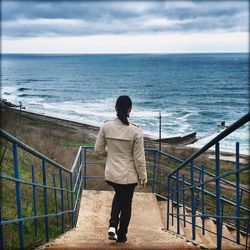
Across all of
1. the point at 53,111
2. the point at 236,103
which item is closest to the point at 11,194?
the point at 53,111

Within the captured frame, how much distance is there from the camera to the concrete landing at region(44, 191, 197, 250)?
3.78 m

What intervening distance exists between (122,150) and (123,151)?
15 mm

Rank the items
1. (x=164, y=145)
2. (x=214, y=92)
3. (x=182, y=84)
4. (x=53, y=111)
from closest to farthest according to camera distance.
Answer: (x=164, y=145)
(x=53, y=111)
(x=214, y=92)
(x=182, y=84)

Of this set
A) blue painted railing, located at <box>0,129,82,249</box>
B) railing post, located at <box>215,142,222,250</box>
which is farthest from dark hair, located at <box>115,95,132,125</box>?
railing post, located at <box>215,142,222,250</box>

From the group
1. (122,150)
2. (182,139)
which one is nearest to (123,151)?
(122,150)

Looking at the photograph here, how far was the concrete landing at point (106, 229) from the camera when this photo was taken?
3.78 meters

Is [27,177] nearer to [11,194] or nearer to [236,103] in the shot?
[11,194]

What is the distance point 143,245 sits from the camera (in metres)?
3.85

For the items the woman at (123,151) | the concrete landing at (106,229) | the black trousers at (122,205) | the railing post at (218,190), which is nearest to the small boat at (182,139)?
the concrete landing at (106,229)

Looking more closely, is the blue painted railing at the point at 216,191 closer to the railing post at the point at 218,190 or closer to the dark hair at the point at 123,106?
the railing post at the point at 218,190

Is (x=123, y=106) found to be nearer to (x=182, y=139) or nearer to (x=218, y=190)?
(x=218, y=190)

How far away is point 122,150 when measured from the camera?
3.69m

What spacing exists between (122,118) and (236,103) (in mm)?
52743

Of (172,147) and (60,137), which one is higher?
(60,137)
